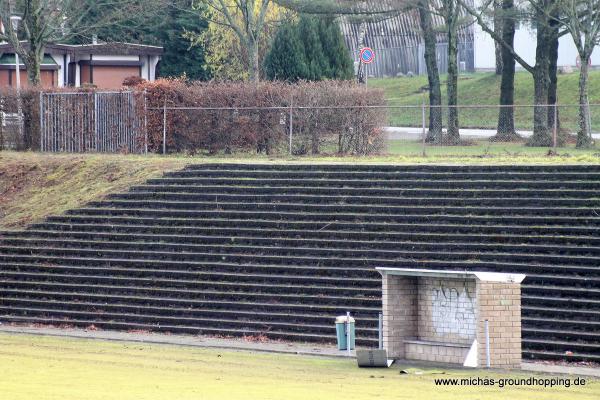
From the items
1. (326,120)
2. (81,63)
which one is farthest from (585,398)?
(81,63)

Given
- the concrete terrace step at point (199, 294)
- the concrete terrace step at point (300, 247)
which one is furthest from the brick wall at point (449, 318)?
the concrete terrace step at point (199, 294)

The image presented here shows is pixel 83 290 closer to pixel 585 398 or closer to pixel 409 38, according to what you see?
pixel 585 398

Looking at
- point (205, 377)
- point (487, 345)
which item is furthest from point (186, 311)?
point (487, 345)

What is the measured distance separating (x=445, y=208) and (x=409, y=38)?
47.6m

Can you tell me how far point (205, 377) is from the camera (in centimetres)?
1653

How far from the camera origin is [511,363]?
17.4 meters

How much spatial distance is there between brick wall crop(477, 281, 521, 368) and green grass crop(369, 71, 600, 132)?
19.2 m

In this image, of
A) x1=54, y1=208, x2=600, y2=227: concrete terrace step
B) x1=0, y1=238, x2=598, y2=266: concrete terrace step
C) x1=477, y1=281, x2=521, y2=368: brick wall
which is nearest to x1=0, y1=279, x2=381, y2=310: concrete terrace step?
x1=0, y1=238, x2=598, y2=266: concrete terrace step

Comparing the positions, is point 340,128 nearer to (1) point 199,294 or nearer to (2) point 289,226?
(2) point 289,226

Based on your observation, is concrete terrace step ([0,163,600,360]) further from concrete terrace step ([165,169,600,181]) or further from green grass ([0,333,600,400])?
green grass ([0,333,600,400])

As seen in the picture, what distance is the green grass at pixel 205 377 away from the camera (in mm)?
14445

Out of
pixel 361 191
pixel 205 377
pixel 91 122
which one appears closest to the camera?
pixel 205 377

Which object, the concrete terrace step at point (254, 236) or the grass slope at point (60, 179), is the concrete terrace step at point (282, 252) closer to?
the concrete terrace step at point (254, 236)

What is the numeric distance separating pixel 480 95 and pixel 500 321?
125 ft
